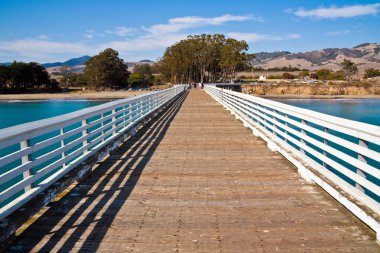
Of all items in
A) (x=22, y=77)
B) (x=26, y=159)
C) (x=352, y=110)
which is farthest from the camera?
(x=22, y=77)

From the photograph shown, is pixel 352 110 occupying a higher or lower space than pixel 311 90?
lower

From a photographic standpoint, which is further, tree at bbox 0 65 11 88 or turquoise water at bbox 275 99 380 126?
tree at bbox 0 65 11 88

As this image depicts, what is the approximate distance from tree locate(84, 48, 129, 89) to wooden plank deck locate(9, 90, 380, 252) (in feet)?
368

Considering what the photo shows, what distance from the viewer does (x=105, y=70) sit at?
116500 millimetres

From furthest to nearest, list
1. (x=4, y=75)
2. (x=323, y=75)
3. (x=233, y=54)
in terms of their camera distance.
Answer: (x=323, y=75) → (x=4, y=75) → (x=233, y=54)

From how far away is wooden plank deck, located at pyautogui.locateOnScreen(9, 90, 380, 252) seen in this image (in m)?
3.79

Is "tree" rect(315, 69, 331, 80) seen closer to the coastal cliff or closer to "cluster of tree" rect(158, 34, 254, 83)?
the coastal cliff

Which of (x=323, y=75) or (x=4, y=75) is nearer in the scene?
(x=4, y=75)

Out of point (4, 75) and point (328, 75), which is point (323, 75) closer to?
point (328, 75)

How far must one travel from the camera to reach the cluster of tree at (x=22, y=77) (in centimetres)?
10794

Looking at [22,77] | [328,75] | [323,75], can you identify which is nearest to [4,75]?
[22,77]

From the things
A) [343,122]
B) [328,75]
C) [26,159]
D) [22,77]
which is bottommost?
[26,159]

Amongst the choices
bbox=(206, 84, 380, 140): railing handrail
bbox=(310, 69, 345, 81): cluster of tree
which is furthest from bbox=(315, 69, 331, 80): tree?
bbox=(206, 84, 380, 140): railing handrail

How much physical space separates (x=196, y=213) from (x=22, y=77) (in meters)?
118
